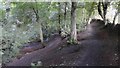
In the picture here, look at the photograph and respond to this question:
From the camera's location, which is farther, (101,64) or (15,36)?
(15,36)

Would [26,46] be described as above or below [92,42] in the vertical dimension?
below

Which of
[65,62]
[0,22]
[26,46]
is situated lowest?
[26,46]

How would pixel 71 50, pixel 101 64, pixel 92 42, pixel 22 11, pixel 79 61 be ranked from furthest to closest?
pixel 22 11
pixel 92 42
pixel 71 50
pixel 79 61
pixel 101 64

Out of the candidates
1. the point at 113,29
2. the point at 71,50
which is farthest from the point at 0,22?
the point at 113,29

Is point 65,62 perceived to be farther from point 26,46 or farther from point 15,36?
point 26,46

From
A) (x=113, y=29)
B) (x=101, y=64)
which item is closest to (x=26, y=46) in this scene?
(x=113, y=29)

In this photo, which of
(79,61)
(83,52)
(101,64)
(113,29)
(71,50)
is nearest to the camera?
(101,64)

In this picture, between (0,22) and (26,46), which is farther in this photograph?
(26,46)

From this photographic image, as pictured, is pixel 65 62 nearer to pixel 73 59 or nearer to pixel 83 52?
pixel 73 59

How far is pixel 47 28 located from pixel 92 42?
1121 cm

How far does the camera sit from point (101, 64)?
37.8 feet

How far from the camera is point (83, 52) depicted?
1382 cm

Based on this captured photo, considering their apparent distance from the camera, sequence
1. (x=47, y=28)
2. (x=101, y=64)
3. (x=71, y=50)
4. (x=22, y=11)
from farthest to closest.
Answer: (x=47, y=28) → (x=22, y=11) → (x=71, y=50) → (x=101, y=64)

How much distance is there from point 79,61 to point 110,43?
3413 millimetres
